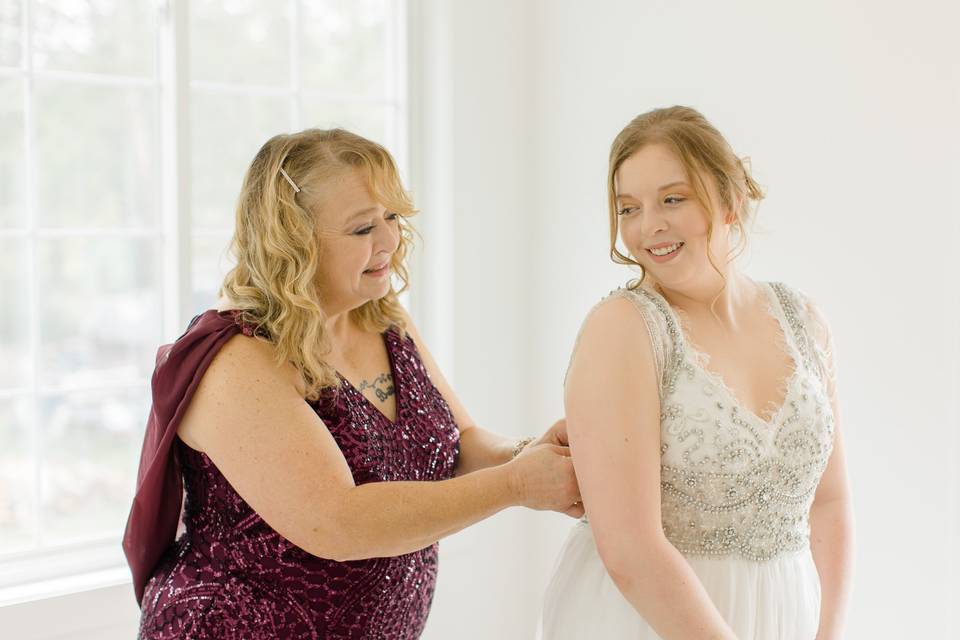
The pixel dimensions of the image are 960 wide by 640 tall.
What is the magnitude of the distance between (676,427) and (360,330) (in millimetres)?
782

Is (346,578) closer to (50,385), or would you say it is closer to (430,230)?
(50,385)

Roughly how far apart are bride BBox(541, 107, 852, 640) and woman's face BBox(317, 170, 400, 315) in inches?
17.9

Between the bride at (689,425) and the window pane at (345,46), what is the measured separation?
1584 mm

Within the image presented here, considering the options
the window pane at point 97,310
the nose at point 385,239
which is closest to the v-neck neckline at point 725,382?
the nose at point 385,239

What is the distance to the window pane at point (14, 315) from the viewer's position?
8.29 ft

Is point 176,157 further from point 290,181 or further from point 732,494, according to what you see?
point 732,494

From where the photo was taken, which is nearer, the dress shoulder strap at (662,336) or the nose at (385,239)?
the dress shoulder strap at (662,336)

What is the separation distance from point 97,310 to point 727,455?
1.80 meters

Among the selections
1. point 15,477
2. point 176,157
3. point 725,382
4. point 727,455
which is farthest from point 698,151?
point 15,477

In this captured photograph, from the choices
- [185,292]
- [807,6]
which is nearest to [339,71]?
[185,292]

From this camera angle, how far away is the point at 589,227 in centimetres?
303

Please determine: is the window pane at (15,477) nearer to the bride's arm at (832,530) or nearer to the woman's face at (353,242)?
the woman's face at (353,242)

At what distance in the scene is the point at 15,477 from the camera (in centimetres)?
257

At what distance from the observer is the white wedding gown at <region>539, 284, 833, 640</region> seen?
1.58 meters
